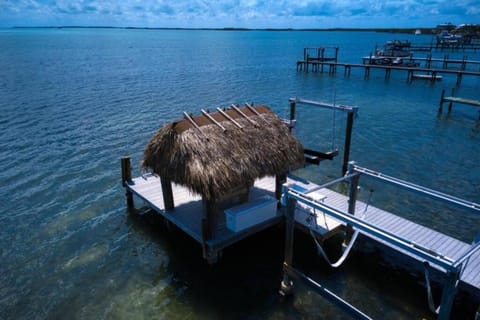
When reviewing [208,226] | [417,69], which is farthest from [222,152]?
[417,69]

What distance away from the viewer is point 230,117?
1091 centimetres

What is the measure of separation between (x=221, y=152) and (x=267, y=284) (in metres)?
4.09

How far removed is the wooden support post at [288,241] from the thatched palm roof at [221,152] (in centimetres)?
197

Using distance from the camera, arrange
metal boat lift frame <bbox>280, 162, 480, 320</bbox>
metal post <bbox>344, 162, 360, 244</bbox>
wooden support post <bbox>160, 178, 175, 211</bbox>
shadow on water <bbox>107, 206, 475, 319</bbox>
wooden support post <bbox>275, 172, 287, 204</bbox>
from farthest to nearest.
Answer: wooden support post <bbox>275, 172, 287, 204</bbox> < wooden support post <bbox>160, 178, 175, 211</bbox> < metal post <bbox>344, 162, 360, 244</bbox> < shadow on water <bbox>107, 206, 475, 319</bbox> < metal boat lift frame <bbox>280, 162, 480, 320</bbox>

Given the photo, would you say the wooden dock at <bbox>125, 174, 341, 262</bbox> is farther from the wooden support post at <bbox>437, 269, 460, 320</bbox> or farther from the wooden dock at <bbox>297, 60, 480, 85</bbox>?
the wooden dock at <bbox>297, 60, 480, 85</bbox>

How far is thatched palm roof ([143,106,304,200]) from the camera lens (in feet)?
30.0

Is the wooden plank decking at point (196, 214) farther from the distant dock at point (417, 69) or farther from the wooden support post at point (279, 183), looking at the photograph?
the distant dock at point (417, 69)

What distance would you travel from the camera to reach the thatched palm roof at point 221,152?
9.16m

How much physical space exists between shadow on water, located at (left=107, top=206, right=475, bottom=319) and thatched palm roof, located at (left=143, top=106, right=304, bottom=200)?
266 cm

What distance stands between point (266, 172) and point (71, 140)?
52.6 ft

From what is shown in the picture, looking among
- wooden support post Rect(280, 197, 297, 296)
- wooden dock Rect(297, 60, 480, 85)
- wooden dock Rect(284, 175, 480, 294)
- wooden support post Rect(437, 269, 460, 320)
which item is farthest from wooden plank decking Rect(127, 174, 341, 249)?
wooden dock Rect(297, 60, 480, 85)

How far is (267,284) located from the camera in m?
9.60

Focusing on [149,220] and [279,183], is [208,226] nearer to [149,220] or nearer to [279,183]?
[279,183]

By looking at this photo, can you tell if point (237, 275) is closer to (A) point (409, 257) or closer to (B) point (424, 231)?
(A) point (409, 257)
